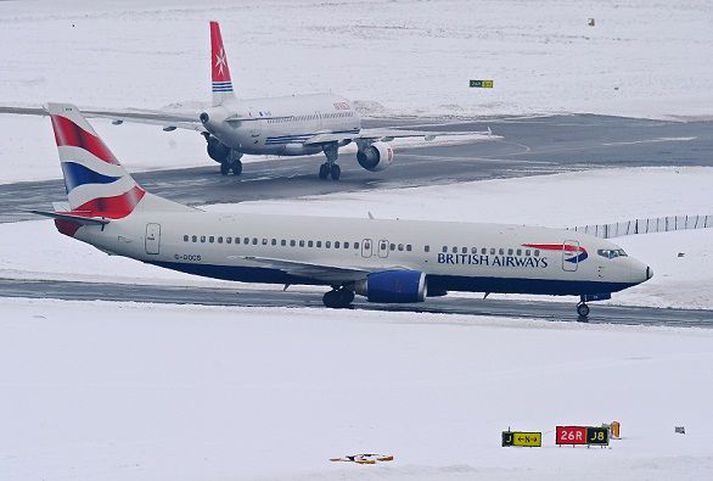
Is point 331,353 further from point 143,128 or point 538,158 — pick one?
point 143,128

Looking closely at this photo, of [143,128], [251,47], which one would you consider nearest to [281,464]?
[143,128]

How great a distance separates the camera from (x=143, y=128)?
380ft

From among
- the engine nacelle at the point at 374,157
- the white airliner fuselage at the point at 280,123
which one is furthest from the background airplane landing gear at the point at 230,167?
the engine nacelle at the point at 374,157

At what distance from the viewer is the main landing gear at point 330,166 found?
95.4 metres

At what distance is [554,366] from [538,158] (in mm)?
56579

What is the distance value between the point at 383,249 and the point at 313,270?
284cm

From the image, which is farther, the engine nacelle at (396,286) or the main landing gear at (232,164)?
the main landing gear at (232,164)

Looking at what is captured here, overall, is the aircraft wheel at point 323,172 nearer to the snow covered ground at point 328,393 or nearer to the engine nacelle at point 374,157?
the engine nacelle at point 374,157

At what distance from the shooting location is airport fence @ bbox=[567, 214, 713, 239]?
78062 millimetres

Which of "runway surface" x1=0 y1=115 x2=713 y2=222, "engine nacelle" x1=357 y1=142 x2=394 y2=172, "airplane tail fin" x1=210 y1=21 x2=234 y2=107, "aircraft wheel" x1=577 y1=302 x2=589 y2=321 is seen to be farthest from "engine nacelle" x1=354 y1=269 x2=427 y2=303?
"airplane tail fin" x1=210 y1=21 x2=234 y2=107

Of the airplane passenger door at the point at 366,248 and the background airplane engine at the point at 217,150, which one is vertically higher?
the background airplane engine at the point at 217,150

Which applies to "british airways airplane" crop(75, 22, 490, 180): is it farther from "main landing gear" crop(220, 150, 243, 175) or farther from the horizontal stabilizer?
the horizontal stabilizer

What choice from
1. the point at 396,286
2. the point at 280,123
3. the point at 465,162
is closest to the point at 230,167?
the point at 280,123

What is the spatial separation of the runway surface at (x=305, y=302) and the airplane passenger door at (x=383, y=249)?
2181mm
